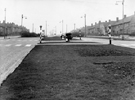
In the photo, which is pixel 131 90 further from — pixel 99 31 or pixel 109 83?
pixel 99 31

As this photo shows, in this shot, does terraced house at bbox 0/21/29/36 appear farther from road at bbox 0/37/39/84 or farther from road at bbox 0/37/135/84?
road at bbox 0/37/39/84

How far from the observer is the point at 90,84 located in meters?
5.65

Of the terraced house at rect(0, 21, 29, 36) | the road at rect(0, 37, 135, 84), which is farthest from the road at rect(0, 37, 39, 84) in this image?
the terraced house at rect(0, 21, 29, 36)

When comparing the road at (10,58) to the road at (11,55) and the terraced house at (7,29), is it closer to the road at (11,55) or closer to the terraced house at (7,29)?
the road at (11,55)

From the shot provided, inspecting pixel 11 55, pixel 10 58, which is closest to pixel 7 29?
pixel 11 55

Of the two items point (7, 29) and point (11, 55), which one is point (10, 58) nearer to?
point (11, 55)

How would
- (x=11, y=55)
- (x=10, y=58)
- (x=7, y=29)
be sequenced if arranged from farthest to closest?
(x=7, y=29), (x=11, y=55), (x=10, y=58)

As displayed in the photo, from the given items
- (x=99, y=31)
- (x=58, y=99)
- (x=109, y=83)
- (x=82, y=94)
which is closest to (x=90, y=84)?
(x=109, y=83)

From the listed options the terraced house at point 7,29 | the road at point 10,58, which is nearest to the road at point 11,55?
the road at point 10,58

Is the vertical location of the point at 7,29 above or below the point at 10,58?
above

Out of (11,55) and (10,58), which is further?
(11,55)

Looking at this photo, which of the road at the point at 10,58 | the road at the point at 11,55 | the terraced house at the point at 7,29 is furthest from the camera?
the terraced house at the point at 7,29

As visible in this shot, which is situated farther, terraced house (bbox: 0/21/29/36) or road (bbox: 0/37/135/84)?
terraced house (bbox: 0/21/29/36)

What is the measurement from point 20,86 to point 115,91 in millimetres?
2261
